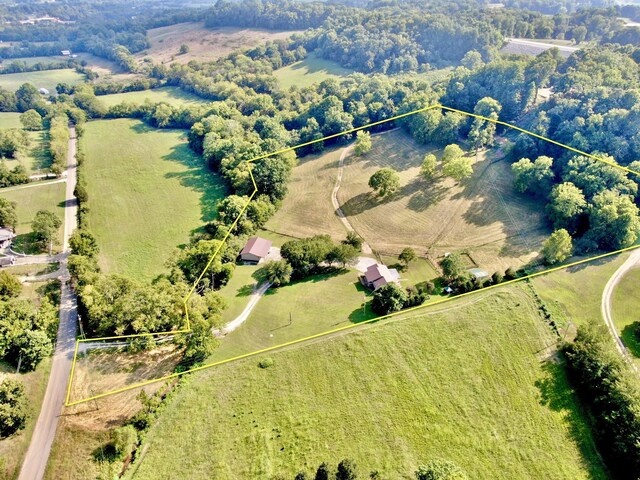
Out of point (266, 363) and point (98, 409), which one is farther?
point (266, 363)

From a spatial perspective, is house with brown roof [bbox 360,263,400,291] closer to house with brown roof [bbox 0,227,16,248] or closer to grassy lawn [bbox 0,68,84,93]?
house with brown roof [bbox 0,227,16,248]

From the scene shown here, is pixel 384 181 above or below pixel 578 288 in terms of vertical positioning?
above

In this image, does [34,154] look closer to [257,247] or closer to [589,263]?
[257,247]

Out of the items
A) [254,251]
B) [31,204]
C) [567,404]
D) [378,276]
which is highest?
[31,204]

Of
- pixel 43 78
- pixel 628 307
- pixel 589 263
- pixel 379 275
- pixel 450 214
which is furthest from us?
pixel 43 78

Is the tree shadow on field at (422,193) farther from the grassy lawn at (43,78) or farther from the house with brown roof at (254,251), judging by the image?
the grassy lawn at (43,78)

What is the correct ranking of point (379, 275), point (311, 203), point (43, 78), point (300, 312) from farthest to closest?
1. point (43, 78)
2. point (311, 203)
3. point (379, 275)
4. point (300, 312)

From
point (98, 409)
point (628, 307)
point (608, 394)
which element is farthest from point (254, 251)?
point (628, 307)

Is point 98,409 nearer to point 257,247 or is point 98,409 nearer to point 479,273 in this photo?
point 257,247
